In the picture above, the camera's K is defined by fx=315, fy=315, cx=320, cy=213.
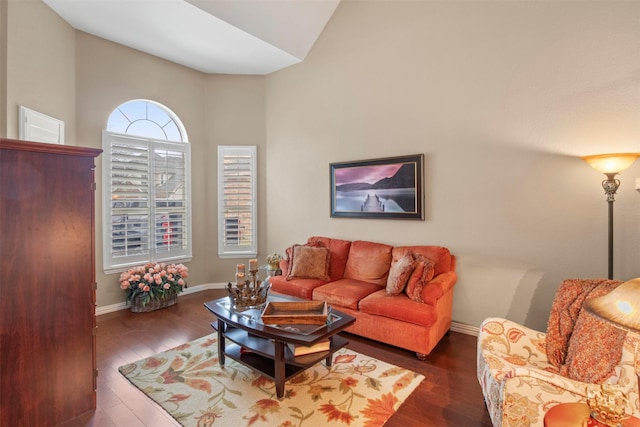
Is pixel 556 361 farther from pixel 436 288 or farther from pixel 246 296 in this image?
Result: pixel 246 296

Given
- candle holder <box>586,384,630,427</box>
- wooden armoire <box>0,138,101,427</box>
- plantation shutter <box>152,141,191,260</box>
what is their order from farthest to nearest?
plantation shutter <box>152,141,191,260</box> → wooden armoire <box>0,138,101,427</box> → candle holder <box>586,384,630,427</box>

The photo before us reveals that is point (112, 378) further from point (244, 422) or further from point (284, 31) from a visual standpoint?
Result: point (284, 31)

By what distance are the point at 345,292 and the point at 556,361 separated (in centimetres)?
189

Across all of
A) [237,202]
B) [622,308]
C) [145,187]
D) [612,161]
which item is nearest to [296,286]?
[237,202]

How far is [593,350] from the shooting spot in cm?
178

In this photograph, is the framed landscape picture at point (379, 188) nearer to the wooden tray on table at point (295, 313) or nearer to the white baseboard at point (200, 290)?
the white baseboard at point (200, 290)

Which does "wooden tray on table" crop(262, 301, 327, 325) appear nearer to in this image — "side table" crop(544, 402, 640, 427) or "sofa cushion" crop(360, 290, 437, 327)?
"sofa cushion" crop(360, 290, 437, 327)

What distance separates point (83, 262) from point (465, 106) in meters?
3.78

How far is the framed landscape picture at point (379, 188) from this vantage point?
3793mm

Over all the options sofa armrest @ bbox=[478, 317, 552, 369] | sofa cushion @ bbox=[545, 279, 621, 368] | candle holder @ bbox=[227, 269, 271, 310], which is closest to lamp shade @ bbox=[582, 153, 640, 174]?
sofa cushion @ bbox=[545, 279, 621, 368]

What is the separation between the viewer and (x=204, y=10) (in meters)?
3.51

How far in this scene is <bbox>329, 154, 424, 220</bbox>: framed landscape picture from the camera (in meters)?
3.79

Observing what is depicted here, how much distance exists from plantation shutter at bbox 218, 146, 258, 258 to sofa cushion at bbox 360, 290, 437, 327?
8.92ft

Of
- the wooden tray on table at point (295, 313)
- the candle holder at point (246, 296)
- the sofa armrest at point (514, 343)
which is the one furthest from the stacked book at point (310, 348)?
the sofa armrest at point (514, 343)
